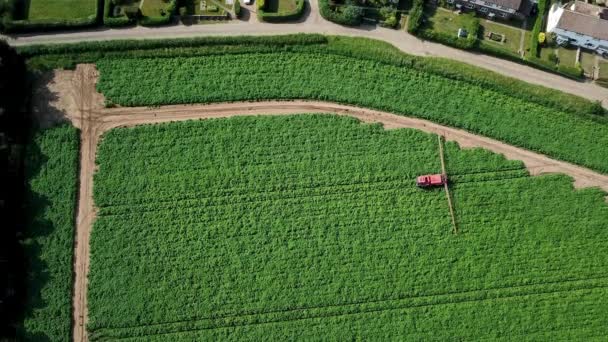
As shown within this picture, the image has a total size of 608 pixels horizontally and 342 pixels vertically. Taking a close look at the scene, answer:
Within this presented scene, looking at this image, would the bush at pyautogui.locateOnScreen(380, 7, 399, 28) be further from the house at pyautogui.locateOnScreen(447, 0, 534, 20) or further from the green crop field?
the green crop field

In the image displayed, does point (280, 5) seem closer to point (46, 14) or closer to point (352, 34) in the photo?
point (352, 34)

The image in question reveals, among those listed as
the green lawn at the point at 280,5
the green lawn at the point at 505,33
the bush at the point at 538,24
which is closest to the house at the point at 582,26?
the bush at the point at 538,24

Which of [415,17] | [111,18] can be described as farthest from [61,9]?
[415,17]

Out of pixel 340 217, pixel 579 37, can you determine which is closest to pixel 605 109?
pixel 579 37

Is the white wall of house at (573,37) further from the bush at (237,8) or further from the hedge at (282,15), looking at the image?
the bush at (237,8)

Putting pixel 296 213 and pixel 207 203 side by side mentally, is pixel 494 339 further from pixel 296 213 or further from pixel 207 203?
pixel 207 203
